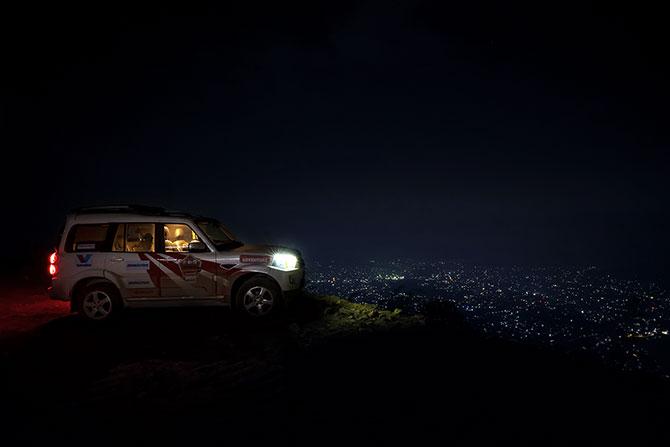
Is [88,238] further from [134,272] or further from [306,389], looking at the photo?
[306,389]

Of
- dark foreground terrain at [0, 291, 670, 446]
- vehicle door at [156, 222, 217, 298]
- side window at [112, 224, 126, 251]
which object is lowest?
dark foreground terrain at [0, 291, 670, 446]

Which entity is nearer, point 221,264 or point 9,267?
point 221,264

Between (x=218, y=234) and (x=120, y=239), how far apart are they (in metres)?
2.01

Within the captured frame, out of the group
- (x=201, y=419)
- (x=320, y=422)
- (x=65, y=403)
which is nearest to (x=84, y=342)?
(x=65, y=403)

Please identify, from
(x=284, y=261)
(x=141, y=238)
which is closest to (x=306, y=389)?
(x=284, y=261)

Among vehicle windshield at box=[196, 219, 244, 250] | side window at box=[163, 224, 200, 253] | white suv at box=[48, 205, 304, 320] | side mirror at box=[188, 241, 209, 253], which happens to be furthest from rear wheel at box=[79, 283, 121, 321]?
vehicle windshield at box=[196, 219, 244, 250]

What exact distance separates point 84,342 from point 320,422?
197 inches

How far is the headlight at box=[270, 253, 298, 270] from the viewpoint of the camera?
25.1 ft

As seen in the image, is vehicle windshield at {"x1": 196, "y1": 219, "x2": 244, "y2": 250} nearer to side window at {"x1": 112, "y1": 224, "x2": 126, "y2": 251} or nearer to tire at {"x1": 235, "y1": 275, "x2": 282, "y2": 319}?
tire at {"x1": 235, "y1": 275, "x2": 282, "y2": 319}

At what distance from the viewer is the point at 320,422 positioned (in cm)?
396

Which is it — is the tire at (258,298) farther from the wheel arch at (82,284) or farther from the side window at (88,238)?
the side window at (88,238)

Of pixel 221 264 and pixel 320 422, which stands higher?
pixel 221 264

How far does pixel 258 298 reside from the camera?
766cm

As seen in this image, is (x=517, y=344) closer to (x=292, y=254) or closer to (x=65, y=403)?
(x=292, y=254)
